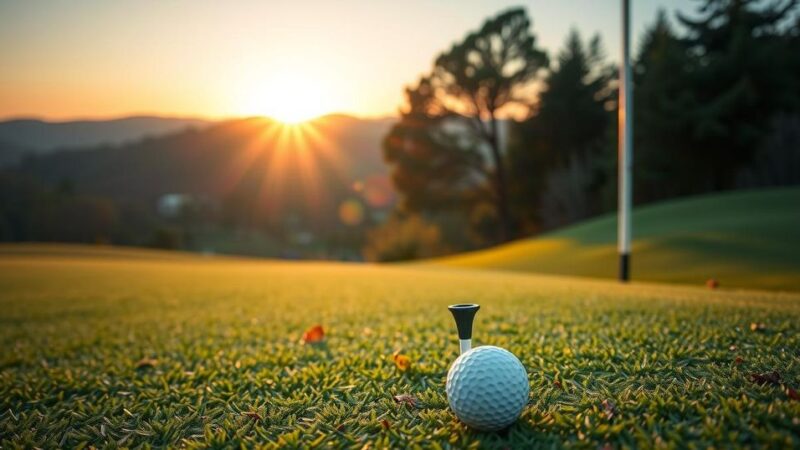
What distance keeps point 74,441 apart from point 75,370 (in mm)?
1271

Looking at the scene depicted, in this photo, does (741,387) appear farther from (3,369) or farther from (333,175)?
(333,175)

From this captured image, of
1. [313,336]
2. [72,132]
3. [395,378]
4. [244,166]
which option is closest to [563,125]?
[313,336]

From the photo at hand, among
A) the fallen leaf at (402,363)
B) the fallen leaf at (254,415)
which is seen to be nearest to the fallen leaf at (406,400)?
the fallen leaf at (402,363)

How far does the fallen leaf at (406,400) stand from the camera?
1.86 meters

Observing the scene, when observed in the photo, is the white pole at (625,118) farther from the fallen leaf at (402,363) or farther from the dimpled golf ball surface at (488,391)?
the dimpled golf ball surface at (488,391)

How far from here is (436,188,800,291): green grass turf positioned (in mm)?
8773

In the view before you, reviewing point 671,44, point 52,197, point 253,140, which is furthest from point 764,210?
point 253,140

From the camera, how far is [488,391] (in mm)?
1541

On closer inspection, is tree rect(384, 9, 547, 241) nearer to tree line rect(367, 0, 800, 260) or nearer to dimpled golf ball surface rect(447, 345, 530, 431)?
tree line rect(367, 0, 800, 260)

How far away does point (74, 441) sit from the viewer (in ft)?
6.07

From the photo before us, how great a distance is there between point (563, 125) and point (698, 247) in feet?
78.4

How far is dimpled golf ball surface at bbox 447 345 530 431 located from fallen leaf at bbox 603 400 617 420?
279 millimetres

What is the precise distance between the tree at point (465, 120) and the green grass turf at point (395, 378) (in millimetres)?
25136

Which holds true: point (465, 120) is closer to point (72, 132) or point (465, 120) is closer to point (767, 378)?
point (767, 378)
